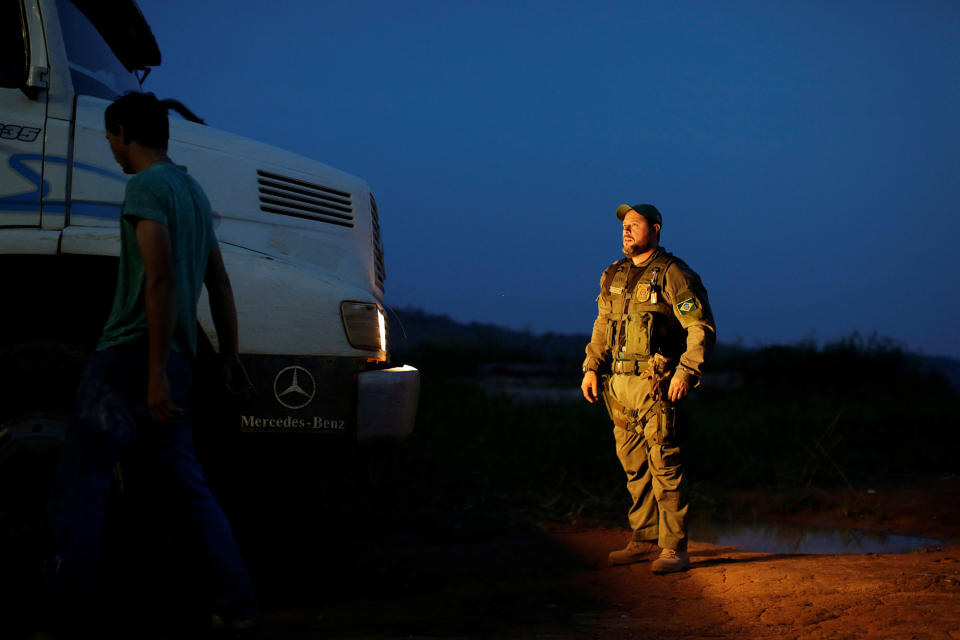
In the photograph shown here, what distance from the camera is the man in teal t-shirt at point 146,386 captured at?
2736mm

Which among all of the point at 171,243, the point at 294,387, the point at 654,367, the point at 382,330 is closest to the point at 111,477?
the point at 171,243

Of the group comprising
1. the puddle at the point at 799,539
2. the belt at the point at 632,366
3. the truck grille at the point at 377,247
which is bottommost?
the puddle at the point at 799,539

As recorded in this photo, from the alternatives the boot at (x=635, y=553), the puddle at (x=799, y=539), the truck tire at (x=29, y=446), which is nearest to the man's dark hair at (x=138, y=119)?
the truck tire at (x=29, y=446)

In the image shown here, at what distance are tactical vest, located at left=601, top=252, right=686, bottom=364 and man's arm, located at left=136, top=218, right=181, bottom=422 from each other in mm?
2677

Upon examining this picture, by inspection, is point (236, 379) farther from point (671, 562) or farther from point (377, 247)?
point (671, 562)

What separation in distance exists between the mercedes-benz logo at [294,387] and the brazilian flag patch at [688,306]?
2.01 metres

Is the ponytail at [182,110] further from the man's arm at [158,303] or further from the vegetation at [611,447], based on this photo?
the vegetation at [611,447]

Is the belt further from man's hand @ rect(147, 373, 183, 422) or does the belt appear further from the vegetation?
man's hand @ rect(147, 373, 183, 422)

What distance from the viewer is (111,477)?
2.86 m

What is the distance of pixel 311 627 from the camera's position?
11.9 feet

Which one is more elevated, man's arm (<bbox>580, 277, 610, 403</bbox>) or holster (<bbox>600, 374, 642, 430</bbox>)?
man's arm (<bbox>580, 277, 610, 403</bbox>)

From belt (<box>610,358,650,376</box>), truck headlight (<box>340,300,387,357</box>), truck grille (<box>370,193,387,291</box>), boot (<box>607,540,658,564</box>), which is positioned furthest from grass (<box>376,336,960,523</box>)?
truck headlight (<box>340,300,387,357</box>)

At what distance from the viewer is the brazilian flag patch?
14.7ft

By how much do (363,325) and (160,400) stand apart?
1.28 meters
